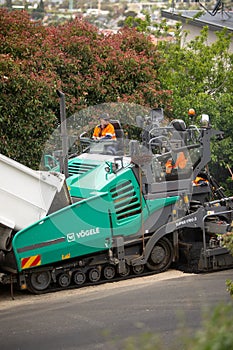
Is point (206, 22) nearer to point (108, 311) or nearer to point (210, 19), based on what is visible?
point (210, 19)

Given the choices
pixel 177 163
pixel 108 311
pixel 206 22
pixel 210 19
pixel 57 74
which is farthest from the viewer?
pixel 210 19

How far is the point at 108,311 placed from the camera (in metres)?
10.6

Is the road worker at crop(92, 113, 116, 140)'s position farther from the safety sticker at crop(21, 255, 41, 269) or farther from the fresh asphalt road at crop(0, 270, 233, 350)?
the safety sticker at crop(21, 255, 41, 269)

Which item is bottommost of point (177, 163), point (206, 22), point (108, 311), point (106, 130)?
point (108, 311)

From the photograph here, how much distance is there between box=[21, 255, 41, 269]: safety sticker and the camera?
11508 mm

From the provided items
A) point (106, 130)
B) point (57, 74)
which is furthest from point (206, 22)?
point (106, 130)

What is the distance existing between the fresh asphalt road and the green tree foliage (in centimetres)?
482

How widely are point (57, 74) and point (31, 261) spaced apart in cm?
657

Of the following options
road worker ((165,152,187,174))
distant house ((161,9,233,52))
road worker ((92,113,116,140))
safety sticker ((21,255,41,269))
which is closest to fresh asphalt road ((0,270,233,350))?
safety sticker ((21,255,41,269))

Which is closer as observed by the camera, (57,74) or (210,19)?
(57,74)

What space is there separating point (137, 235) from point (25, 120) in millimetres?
4580

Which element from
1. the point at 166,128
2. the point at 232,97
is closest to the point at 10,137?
the point at 166,128

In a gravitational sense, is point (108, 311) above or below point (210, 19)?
below

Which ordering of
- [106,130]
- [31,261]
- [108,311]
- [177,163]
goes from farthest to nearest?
[106,130] < [177,163] < [31,261] < [108,311]
